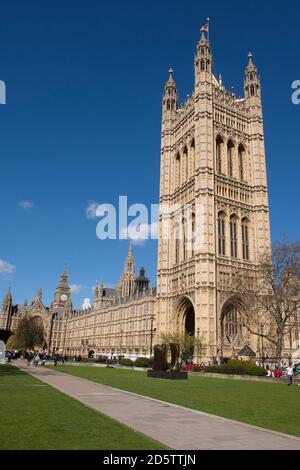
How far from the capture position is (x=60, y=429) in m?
9.02

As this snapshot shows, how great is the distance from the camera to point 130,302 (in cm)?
9025

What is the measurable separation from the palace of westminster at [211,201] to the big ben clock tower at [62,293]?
335ft

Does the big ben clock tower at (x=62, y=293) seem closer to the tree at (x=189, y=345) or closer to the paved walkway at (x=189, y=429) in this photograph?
the tree at (x=189, y=345)

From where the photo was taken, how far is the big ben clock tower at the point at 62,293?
172m

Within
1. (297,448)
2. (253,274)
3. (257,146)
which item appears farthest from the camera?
(257,146)

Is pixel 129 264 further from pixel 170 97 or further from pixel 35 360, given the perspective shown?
pixel 35 360

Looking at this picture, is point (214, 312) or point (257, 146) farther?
point (257, 146)

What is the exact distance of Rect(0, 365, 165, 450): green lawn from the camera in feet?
25.0

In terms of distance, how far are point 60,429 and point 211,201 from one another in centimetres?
4973

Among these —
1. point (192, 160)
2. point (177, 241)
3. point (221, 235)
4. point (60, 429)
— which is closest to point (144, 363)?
point (221, 235)

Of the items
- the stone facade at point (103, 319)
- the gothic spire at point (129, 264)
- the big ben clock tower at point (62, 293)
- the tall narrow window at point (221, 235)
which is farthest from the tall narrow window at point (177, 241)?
the big ben clock tower at point (62, 293)

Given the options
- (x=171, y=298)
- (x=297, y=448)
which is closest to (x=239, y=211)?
(x=171, y=298)
